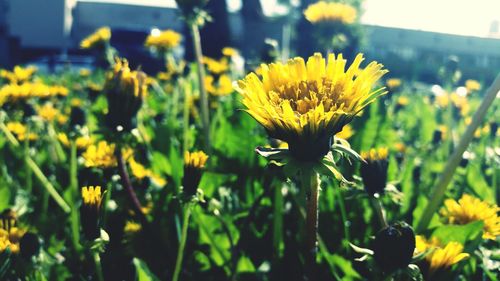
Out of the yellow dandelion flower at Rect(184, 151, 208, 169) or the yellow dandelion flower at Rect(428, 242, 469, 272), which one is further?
the yellow dandelion flower at Rect(184, 151, 208, 169)

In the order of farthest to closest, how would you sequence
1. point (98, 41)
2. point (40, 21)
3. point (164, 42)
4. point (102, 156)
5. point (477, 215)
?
point (40, 21), point (164, 42), point (98, 41), point (102, 156), point (477, 215)

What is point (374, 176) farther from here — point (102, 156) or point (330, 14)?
point (330, 14)

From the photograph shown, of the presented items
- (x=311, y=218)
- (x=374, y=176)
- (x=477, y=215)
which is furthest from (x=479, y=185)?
(x=311, y=218)

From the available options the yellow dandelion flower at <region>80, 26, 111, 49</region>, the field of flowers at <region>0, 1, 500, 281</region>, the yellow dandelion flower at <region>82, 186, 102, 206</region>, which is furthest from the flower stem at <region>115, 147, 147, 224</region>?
the yellow dandelion flower at <region>80, 26, 111, 49</region>

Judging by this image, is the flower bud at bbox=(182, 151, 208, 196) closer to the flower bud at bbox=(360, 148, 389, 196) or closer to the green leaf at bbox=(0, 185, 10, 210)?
the flower bud at bbox=(360, 148, 389, 196)

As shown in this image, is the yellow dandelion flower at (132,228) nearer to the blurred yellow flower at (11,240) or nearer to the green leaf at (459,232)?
the blurred yellow flower at (11,240)

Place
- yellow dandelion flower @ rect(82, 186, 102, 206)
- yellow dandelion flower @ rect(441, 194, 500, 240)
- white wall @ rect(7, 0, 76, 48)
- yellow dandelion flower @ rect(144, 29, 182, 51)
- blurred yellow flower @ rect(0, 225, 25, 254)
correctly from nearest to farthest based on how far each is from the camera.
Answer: yellow dandelion flower @ rect(82, 186, 102, 206), blurred yellow flower @ rect(0, 225, 25, 254), yellow dandelion flower @ rect(441, 194, 500, 240), yellow dandelion flower @ rect(144, 29, 182, 51), white wall @ rect(7, 0, 76, 48)

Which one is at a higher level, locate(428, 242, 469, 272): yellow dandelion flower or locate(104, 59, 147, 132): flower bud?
locate(104, 59, 147, 132): flower bud
